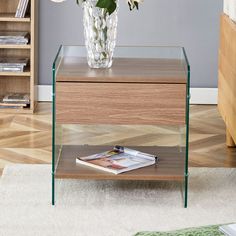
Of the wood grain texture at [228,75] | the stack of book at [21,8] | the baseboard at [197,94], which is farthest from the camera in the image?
the baseboard at [197,94]

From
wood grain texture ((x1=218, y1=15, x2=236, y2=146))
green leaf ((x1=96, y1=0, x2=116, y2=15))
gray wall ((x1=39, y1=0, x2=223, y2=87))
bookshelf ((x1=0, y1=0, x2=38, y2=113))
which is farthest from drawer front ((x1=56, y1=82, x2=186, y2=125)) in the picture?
gray wall ((x1=39, y1=0, x2=223, y2=87))

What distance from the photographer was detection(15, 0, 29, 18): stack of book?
4785mm

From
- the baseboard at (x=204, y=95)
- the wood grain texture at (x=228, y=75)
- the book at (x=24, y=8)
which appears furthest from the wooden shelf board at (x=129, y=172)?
the baseboard at (x=204, y=95)

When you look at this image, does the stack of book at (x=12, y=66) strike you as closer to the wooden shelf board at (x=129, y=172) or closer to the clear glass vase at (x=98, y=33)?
the wooden shelf board at (x=129, y=172)

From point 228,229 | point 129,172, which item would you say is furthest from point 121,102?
point 228,229

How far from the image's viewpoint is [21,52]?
200 inches

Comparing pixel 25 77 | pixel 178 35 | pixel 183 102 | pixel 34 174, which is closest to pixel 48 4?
pixel 25 77

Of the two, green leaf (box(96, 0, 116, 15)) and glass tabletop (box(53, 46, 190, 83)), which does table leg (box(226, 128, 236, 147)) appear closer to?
glass tabletop (box(53, 46, 190, 83))

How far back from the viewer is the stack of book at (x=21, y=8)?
4785mm

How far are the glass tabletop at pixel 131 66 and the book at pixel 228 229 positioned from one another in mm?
1216

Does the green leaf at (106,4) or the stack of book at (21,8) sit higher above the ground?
the green leaf at (106,4)

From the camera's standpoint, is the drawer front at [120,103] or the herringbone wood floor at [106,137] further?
the herringbone wood floor at [106,137]

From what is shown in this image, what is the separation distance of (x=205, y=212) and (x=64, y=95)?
28.9 inches

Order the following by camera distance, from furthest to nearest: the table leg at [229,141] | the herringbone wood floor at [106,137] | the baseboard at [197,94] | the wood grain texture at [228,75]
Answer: the baseboard at [197,94]
the table leg at [229,141]
the herringbone wood floor at [106,137]
the wood grain texture at [228,75]
